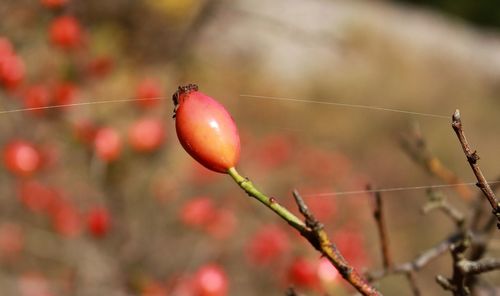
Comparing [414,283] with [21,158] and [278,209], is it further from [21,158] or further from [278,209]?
[21,158]

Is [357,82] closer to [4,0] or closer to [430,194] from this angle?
[4,0]

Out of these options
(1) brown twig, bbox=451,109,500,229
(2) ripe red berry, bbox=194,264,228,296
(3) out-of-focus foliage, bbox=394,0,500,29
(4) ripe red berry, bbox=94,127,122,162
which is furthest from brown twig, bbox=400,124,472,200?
(3) out-of-focus foliage, bbox=394,0,500,29

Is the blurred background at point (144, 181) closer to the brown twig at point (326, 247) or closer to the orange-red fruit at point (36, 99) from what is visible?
the orange-red fruit at point (36, 99)

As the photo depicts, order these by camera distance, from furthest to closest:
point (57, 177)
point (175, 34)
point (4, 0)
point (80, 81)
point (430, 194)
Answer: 1. point (175, 34)
2. point (57, 177)
3. point (80, 81)
4. point (4, 0)
5. point (430, 194)

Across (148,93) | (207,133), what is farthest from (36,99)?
(207,133)

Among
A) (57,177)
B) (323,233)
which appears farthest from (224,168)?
(57,177)

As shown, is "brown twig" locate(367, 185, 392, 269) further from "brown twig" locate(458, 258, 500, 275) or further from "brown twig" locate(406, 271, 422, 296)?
"brown twig" locate(458, 258, 500, 275)
